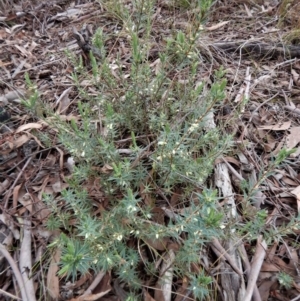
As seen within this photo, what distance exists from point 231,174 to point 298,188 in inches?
15.2

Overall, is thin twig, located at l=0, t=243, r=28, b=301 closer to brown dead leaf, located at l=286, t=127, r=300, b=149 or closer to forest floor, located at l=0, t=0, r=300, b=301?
forest floor, located at l=0, t=0, r=300, b=301

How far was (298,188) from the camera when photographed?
1.91m

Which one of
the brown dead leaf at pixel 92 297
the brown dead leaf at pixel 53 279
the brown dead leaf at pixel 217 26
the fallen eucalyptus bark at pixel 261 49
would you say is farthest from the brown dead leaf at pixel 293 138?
the brown dead leaf at pixel 53 279

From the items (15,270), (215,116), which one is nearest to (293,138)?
(215,116)

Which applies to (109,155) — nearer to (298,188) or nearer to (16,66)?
(298,188)

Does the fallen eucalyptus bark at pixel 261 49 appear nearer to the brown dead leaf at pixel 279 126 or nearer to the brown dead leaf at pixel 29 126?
the brown dead leaf at pixel 279 126

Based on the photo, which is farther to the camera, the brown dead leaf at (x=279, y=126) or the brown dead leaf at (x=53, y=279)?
the brown dead leaf at (x=279, y=126)

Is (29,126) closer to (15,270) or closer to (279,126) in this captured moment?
(15,270)

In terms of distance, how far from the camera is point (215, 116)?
2240mm

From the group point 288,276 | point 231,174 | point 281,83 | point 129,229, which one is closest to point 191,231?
point 129,229

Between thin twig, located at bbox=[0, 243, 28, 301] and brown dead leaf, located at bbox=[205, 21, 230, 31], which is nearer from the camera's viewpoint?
thin twig, located at bbox=[0, 243, 28, 301]

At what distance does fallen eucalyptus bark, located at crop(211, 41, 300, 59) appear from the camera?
Answer: 276 cm

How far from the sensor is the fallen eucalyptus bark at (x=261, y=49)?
9.06 ft

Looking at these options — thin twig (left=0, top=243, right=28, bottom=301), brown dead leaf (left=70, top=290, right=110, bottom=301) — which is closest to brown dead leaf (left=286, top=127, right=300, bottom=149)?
brown dead leaf (left=70, top=290, right=110, bottom=301)
